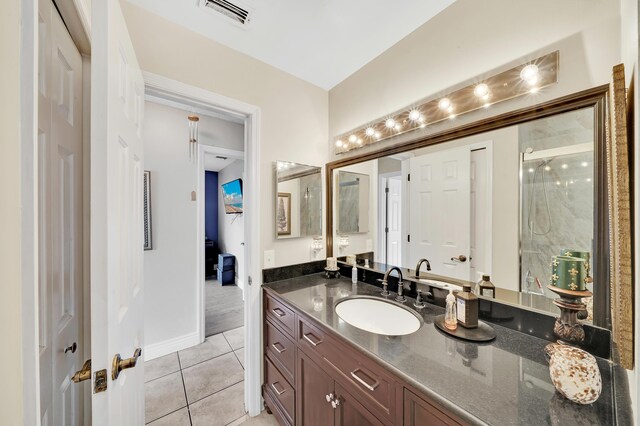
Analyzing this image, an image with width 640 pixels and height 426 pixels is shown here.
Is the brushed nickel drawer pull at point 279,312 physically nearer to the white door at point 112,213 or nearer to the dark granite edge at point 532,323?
the white door at point 112,213

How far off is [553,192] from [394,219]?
0.81m

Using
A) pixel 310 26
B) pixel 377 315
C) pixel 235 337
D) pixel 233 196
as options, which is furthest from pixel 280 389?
pixel 233 196

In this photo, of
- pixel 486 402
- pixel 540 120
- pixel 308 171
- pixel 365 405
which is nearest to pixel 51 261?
pixel 365 405

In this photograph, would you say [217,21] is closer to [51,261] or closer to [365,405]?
[51,261]

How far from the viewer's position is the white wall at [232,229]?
4.41 m

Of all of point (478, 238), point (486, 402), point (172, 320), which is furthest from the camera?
point (172, 320)

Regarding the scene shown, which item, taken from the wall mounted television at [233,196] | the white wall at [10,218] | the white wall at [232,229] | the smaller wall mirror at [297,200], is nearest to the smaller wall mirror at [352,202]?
the smaller wall mirror at [297,200]

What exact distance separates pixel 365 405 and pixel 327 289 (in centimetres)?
76

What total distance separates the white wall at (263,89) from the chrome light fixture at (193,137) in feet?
3.27

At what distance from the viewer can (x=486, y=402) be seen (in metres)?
0.67

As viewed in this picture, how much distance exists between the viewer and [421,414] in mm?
754

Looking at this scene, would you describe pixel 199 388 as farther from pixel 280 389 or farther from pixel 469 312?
pixel 469 312

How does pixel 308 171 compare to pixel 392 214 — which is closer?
pixel 392 214

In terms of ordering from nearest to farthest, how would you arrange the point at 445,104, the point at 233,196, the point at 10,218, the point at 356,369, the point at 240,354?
the point at 10,218 → the point at 356,369 → the point at 445,104 → the point at 240,354 → the point at 233,196
